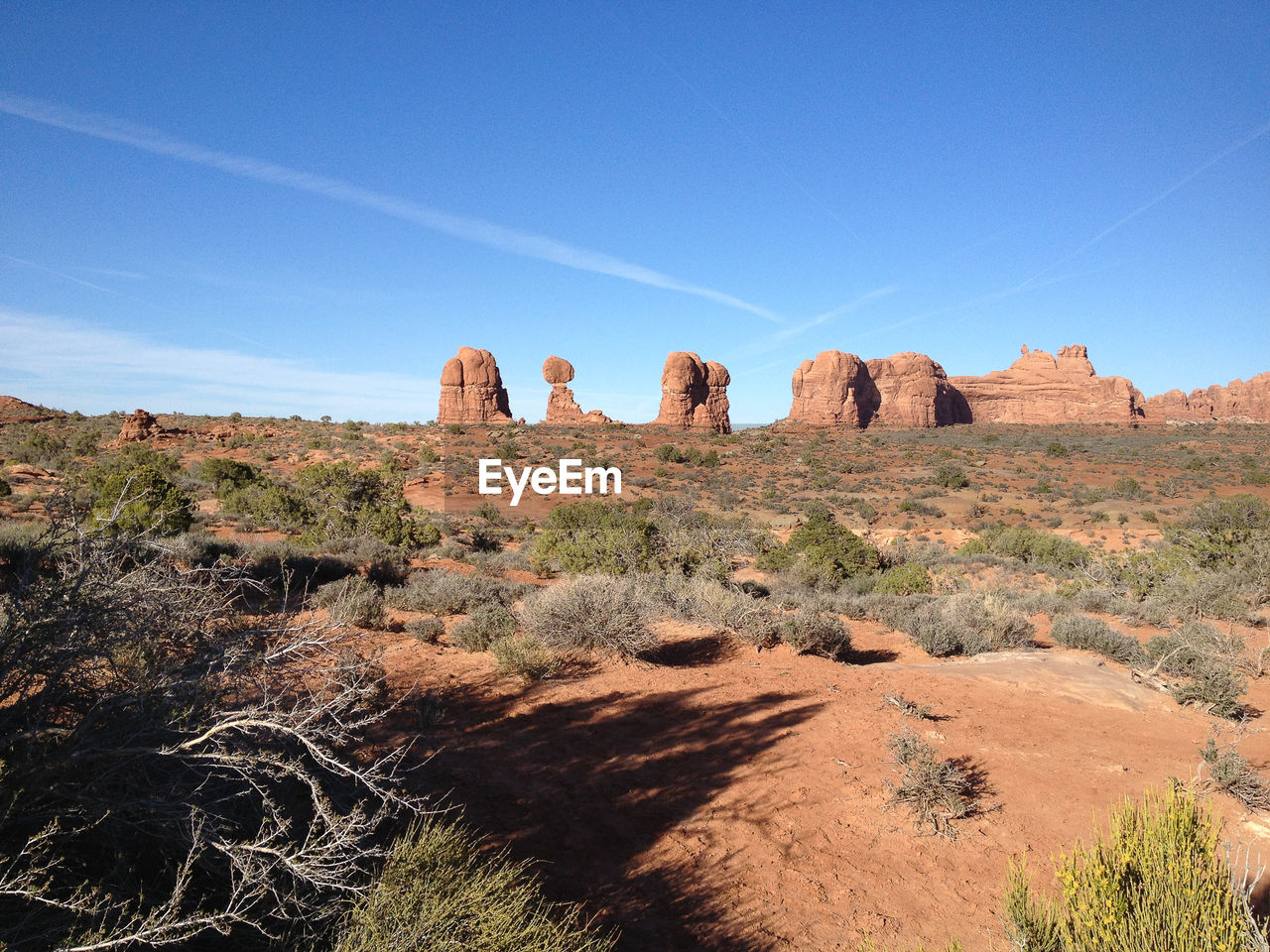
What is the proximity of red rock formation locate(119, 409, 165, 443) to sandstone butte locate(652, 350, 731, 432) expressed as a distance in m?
44.2

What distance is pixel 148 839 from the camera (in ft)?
8.41

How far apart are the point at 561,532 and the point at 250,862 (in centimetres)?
1387

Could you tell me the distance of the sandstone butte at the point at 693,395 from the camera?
2704 inches

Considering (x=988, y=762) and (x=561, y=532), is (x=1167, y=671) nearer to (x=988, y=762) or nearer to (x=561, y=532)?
(x=988, y=762)

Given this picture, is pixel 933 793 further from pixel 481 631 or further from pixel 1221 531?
pixel 1221 531

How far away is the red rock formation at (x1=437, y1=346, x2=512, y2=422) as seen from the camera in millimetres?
69188

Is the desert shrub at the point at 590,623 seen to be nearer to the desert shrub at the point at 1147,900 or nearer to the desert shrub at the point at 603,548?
the desert shrub at the point at 603,548

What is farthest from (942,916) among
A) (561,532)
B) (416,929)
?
(561,532)

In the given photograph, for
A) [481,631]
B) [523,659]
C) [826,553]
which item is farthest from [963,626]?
[481,631]

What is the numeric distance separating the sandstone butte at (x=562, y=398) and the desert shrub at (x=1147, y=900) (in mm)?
68387

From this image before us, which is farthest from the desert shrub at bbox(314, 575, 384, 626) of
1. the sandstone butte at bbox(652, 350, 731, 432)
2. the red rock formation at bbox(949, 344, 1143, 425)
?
the red rock formation at bbox(949, 344, 1143, 425)

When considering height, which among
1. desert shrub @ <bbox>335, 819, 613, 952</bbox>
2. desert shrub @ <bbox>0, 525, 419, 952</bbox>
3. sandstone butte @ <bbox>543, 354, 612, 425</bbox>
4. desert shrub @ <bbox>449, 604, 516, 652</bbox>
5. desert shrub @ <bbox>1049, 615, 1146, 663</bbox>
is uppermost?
sandstone butte @ <bbox>543, 354, 612, 425</bbox>

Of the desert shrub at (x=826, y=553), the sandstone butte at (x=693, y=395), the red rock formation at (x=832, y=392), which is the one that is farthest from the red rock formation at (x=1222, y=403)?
the desert shrub at (x=826, y=553)

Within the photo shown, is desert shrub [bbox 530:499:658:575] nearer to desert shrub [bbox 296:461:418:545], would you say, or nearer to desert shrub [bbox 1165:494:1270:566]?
desert shrub [bbox 296:461:418:545]
